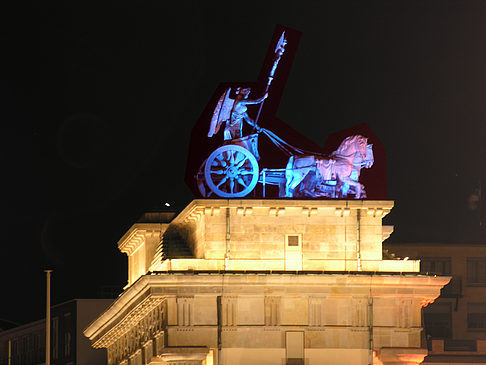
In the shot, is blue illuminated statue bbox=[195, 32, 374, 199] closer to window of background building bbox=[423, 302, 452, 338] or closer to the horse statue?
the horse statue

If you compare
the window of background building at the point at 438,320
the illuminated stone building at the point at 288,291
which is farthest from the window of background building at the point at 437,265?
the illuminated stone building at the point at 288,291

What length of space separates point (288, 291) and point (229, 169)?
8.17 metres

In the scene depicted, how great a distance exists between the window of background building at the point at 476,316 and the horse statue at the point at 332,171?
68834 millimetres

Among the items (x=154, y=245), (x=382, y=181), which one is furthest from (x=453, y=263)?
(x=382, y=181)

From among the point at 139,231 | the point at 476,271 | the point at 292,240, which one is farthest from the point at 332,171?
the point at 476,271

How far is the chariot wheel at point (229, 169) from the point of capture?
8531 centimetres

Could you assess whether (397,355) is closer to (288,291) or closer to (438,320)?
(288,291)

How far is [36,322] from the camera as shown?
477 ft

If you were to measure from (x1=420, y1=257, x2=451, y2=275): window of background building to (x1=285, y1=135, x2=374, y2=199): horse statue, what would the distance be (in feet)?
217

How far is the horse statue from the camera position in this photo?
3386 inches

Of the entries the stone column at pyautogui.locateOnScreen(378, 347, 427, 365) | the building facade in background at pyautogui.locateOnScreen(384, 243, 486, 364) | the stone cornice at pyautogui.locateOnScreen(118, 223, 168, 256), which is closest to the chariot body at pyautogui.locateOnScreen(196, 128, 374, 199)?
the stone column at pyautogui.locateOnScreen(378, 347, 427, 365)

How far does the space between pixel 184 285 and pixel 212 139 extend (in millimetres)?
9275

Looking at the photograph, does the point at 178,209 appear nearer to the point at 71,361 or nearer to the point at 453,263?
the point at 71,361

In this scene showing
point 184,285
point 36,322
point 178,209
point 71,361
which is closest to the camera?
point 184,285
